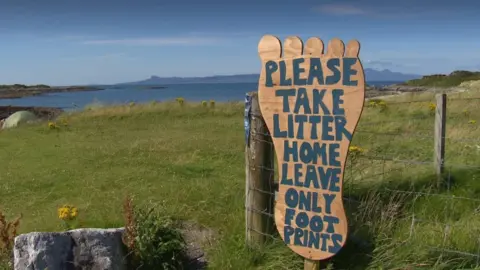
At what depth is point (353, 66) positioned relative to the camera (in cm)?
361

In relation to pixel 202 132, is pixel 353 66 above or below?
above

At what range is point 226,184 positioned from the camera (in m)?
6.70

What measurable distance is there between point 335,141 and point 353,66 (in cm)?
58

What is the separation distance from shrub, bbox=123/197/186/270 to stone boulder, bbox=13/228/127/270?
0.13m

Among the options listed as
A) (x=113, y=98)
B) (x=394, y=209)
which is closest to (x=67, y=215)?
(x=394, y=209)

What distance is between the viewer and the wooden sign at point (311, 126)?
368 cm

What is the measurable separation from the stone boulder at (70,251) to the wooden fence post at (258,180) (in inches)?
47.2

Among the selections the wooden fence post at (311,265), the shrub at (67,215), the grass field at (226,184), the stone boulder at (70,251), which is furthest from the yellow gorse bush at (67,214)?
the wooden fence post at (311,265)

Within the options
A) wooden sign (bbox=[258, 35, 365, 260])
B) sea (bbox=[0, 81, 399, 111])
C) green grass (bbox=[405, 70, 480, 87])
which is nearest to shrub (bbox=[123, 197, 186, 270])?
wooden sign (bbox=[258, 35, 365, 260])

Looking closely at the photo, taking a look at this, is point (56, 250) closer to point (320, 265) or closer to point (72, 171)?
point (320, 265)

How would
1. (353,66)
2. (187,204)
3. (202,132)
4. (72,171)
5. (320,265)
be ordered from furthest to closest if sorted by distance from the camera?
(202,132), (72,171), (187,204), (320,265), (353,66)

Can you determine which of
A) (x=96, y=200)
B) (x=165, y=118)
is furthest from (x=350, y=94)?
(x=165, y=118)

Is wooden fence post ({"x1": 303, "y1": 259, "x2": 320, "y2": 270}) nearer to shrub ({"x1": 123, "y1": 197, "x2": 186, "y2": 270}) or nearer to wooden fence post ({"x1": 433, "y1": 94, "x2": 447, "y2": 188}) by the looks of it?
shrub ({"x1": 123, "y1": 197, "x2": 186, "y2": 270})

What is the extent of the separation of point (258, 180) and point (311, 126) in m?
0.87
